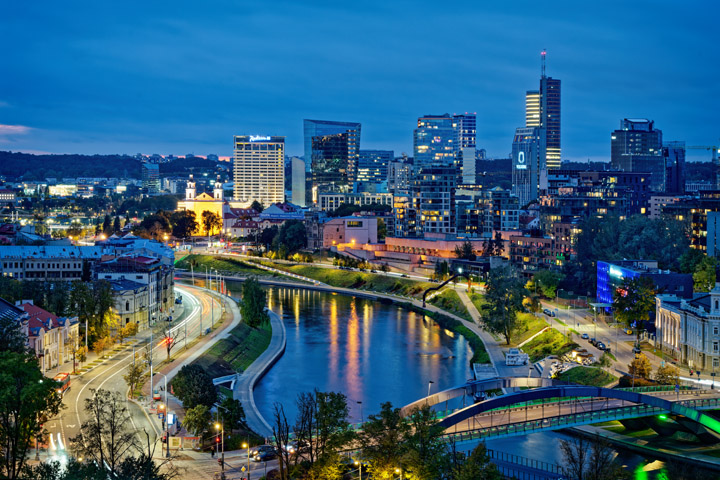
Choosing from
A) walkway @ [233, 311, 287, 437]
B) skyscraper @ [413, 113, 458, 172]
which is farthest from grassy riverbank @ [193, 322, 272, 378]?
skyscraper @ [413, 113, 458, 172]

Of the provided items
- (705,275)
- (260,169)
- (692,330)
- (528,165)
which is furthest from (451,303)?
(260,169)

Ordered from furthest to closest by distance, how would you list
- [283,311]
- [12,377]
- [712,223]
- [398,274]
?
[398,274] → [712,223] → [283,311] → [12,377]

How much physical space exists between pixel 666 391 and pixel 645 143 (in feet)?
416

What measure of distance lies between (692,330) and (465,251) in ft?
140

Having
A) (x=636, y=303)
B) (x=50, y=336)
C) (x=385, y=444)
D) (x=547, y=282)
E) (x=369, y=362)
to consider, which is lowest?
(x=369, y=362)

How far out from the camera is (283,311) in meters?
65.4

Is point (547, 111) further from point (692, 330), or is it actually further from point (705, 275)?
point (692, 330)

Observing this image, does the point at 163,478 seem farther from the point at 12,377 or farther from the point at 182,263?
the point at 182,263

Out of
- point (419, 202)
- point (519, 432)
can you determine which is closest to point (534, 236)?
point (419, 202)

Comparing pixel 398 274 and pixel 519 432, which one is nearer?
pixel 519 432

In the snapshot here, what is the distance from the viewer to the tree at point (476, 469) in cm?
2180

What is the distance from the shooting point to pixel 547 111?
19375cm

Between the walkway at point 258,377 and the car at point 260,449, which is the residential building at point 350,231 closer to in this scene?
the walkway at point 258,377

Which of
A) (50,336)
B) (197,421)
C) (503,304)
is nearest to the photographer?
(197,421)
